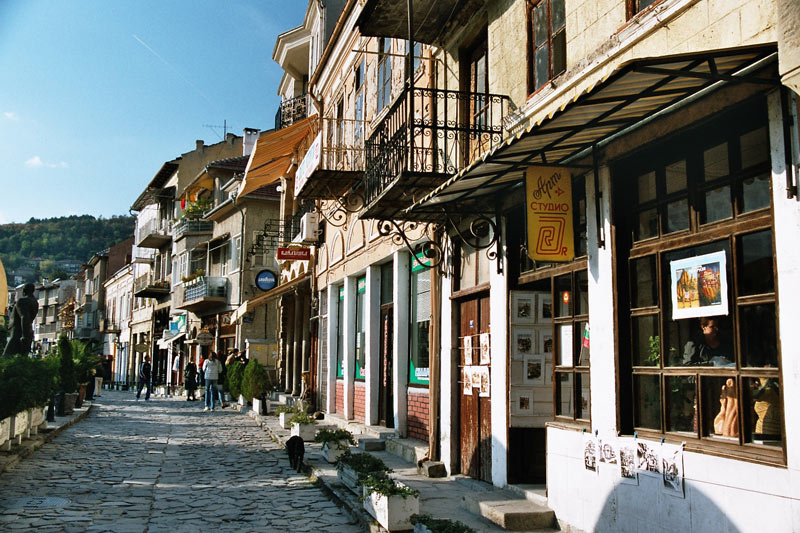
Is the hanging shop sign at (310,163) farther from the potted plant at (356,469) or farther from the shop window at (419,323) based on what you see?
the potted plant at (356,469)

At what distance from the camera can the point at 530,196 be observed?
724 centimetres

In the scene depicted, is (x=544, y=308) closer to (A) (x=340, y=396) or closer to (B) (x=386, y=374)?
(B) (x=386, y=374)

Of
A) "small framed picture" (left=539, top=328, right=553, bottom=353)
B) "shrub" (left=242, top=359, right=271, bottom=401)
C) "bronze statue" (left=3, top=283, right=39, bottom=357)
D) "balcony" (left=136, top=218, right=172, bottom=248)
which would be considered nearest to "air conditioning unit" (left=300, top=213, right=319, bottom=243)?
"shrub" (left=242, top=359, right=271, bottom=401)

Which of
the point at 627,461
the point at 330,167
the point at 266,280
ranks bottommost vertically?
the point at 627,461

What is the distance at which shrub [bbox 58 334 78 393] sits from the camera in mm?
19844

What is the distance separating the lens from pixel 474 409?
9.77 meters

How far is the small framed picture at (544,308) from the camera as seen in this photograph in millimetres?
8680

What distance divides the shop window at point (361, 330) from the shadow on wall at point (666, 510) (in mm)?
9629

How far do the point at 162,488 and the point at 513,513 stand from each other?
4989 mm

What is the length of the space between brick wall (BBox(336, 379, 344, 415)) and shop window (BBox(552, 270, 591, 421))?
1059 cm

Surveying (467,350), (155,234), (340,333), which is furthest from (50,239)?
(467,350)

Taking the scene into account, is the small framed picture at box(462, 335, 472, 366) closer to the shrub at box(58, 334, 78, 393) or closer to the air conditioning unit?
the air conditioning unit

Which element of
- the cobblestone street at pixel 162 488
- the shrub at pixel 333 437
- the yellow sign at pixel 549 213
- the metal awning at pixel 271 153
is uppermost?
the metal awning at pixel 271 153

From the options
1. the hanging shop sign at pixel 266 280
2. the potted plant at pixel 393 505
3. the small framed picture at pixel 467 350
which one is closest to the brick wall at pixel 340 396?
the small framed picture at pixel 467 350
